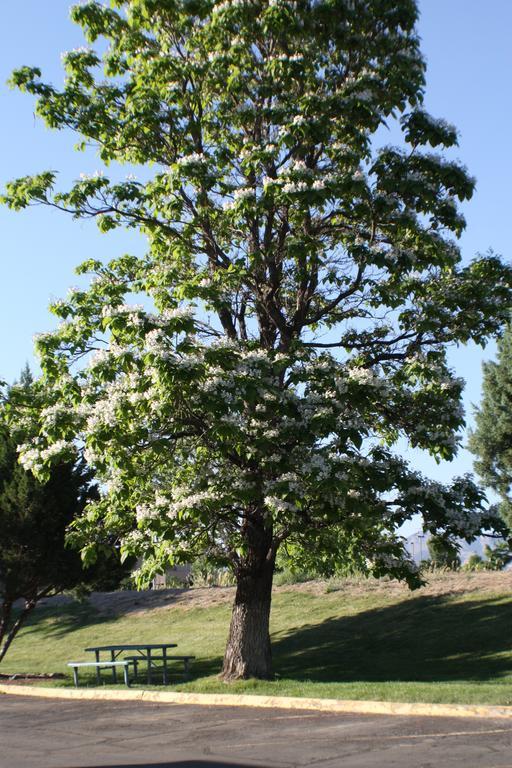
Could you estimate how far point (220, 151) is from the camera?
17562 millimetres

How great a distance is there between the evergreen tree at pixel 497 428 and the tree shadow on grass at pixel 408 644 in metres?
18.8

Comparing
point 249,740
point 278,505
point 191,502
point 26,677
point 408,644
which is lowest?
point 249,740

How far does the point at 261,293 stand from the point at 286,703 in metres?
8.64

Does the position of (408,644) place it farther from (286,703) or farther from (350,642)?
(286,703)

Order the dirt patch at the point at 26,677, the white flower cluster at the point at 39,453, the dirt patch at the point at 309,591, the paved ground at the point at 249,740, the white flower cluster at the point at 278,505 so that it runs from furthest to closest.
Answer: the dirt patch at the point at 309,591, the dirt patch at the point at 26,677, the white flower cluster at the point at 39,453, the white flower cluster at the point at 278,505, the paved ground at the point at 249,740

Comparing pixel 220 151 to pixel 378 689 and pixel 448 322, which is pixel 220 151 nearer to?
pixel 448 322

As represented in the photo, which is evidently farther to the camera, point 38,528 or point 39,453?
point 38,528

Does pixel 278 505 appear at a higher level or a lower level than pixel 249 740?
higher

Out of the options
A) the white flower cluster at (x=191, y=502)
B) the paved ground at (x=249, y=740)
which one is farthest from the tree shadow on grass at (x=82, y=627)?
the paved ground at (x=249, y=740)

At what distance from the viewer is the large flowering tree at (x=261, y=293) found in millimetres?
15320

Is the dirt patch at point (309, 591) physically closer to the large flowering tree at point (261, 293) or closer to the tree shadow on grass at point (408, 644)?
the tree shadow on grass at point (408, 644)

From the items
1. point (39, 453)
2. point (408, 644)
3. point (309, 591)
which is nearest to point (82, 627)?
point (309, 591)

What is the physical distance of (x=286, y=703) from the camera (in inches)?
537

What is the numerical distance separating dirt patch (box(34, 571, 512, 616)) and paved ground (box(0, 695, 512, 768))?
13.3m
